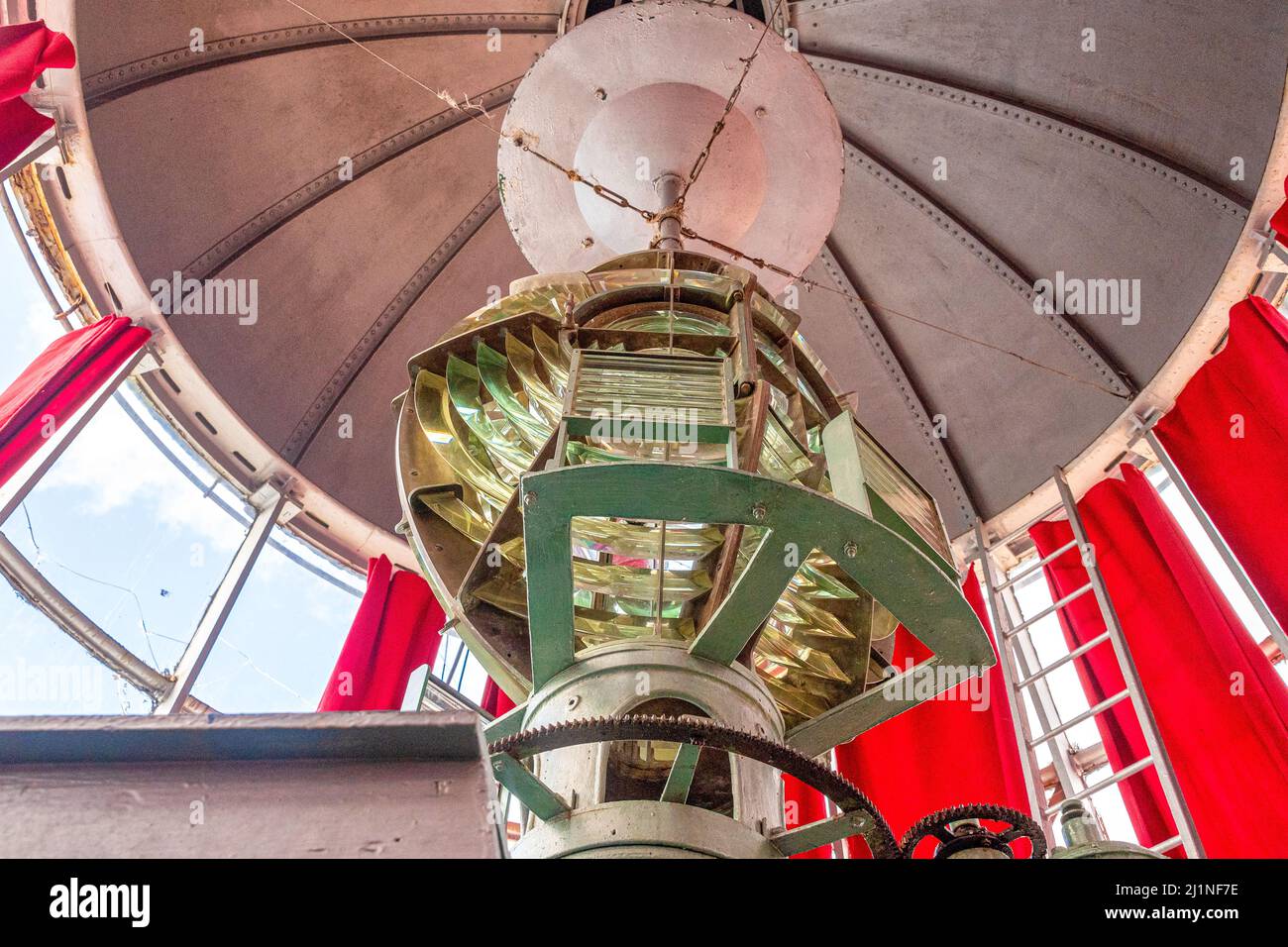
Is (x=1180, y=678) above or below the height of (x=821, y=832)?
above

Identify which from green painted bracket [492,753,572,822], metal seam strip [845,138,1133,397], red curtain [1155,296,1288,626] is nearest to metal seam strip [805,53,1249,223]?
metal seam strip [845,138,1133,397]

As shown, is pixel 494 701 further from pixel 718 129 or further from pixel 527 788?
pixel 527 788

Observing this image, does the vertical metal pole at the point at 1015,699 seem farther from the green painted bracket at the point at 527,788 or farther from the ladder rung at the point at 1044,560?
the green painted bracket at the point at 527,788

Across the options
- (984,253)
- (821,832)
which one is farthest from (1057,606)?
(821,832)

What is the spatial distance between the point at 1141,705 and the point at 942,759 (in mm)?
910

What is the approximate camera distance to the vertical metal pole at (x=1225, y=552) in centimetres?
414

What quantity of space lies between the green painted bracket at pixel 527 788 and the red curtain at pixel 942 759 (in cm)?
256

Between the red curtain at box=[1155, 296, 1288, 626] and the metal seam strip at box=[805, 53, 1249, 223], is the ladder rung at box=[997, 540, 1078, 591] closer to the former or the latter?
the red curtain at box=[1155, 296, 1288, 626]

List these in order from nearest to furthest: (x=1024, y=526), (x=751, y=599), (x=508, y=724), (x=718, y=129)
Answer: (x=751, y=599) < (x=508, y=724) < (x=718, y=129) < (x=1024, y=526)

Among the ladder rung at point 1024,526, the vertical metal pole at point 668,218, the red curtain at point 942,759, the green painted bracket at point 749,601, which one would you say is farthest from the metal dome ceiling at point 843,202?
the green painted bracket at point 749,601

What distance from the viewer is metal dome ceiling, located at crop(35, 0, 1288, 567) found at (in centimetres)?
519

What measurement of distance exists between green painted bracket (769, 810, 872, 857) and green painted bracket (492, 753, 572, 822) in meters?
0.49

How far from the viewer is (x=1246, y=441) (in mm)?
4629
